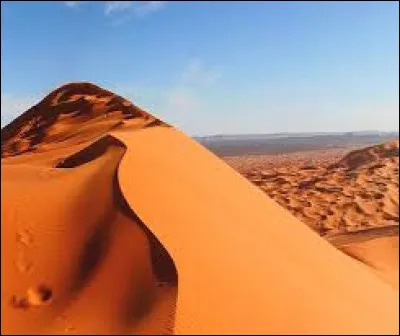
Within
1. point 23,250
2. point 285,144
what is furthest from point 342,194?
point 285,144

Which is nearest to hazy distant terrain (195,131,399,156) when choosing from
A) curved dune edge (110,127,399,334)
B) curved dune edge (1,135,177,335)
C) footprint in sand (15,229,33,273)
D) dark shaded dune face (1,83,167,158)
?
dark shaded dune face (1,83,167,158)

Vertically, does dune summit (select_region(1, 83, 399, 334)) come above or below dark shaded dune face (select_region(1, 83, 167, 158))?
below

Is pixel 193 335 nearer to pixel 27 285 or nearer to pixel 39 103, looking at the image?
pixel 27 285

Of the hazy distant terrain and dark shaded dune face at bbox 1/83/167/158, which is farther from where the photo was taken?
the hazy distant terrain

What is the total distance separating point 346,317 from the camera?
15.5 feet

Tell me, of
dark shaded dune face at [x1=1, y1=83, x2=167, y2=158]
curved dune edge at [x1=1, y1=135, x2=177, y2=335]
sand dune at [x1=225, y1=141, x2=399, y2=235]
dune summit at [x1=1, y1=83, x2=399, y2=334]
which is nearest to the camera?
curved dune edge at [x1=1, y1=135, x2=177, y2=335]

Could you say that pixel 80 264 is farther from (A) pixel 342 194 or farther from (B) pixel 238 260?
(A) pixel 342 194

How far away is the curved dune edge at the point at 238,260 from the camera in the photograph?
3.95m

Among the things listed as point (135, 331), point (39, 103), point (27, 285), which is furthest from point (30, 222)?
point (39, 103)

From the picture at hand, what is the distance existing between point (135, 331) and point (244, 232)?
1.99 meters

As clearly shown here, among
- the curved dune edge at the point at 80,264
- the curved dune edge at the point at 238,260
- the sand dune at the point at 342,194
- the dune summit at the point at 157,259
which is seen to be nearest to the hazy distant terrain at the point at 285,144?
the sand dune at the point at 342,194

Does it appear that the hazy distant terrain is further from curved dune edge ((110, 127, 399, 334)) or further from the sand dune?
curved dune edge ((110, 127, 399, 334))

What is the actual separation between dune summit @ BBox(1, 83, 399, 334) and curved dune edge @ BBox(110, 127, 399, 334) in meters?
0.01

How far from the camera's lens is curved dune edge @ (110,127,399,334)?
3.95 meters
